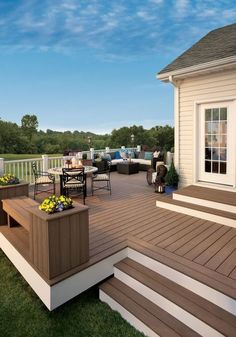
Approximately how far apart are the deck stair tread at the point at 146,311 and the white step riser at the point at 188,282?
13.5 inches

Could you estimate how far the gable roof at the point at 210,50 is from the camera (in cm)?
467

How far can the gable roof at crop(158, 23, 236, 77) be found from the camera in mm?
4673

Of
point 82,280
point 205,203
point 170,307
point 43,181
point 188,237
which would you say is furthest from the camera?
point 43,181

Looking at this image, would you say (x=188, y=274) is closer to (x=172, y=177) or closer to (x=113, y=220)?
(x=113, y=220)

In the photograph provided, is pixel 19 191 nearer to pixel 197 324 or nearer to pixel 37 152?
pixel 197 324

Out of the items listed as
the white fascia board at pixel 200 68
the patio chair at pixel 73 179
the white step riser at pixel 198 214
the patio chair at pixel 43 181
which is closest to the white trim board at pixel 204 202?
the white step riser at pixel 198 214

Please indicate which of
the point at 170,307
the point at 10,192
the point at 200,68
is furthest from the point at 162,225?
the point at 200,68

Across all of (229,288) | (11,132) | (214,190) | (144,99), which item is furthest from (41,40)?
(11,132)

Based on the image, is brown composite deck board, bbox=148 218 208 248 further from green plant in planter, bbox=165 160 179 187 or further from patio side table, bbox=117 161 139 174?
patio side table, bbox=117 161 139 174

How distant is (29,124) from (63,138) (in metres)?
5.73

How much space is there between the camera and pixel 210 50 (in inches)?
206

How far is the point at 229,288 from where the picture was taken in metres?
2.23

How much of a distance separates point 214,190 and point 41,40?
1092 cm

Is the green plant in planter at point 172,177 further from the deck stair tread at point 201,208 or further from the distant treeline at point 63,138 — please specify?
the distant treeline at point 63,138
